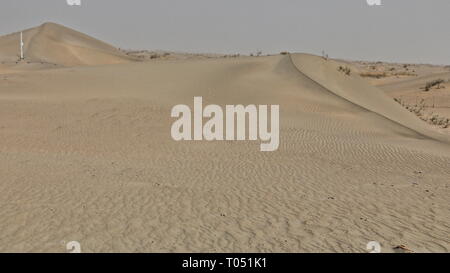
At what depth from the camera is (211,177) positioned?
9359mm

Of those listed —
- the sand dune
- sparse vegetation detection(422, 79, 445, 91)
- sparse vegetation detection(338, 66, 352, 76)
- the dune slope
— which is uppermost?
the sand dune

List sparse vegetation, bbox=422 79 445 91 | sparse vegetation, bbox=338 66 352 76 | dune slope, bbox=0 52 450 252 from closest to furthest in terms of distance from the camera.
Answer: dune slope, bbox=0 52 450 252 < sparse vegetation, bbox=338 66 352 76 < sparse vegetation, bbox=422 79 445 91

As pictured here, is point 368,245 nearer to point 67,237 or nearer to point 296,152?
point 67,237

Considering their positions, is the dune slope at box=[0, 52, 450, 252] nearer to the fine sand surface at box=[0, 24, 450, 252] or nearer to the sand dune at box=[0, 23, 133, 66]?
the fine sand surface at box=[0, 24, 450, 252]

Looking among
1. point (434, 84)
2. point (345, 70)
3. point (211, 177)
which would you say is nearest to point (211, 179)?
point (211, 177)

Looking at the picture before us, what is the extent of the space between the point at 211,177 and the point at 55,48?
48088 millimetres

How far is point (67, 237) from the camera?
5.92m

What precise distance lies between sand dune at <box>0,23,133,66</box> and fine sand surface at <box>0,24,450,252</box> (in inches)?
1186

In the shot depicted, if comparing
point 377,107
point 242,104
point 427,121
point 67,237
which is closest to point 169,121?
point 242,104

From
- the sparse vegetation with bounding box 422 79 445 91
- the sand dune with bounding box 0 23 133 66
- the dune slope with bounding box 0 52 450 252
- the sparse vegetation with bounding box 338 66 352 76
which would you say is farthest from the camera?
the sand dune with bounding box 0 23 133 66

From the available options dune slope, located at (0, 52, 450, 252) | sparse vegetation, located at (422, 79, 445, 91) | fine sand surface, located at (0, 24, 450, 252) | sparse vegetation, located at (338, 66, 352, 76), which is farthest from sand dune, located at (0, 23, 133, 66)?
sparse vegetation, located at (422, 79, 445, 91)

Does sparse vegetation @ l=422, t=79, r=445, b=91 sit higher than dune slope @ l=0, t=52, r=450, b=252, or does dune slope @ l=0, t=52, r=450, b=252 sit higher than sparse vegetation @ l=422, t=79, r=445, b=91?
sparse vegetation @ l=422, t=79, r=445, b=91

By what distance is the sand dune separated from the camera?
48344 mm

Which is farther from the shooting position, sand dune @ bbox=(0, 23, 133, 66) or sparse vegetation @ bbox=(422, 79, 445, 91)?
sand dune @ bbox=(0, 23, 133, 66)
